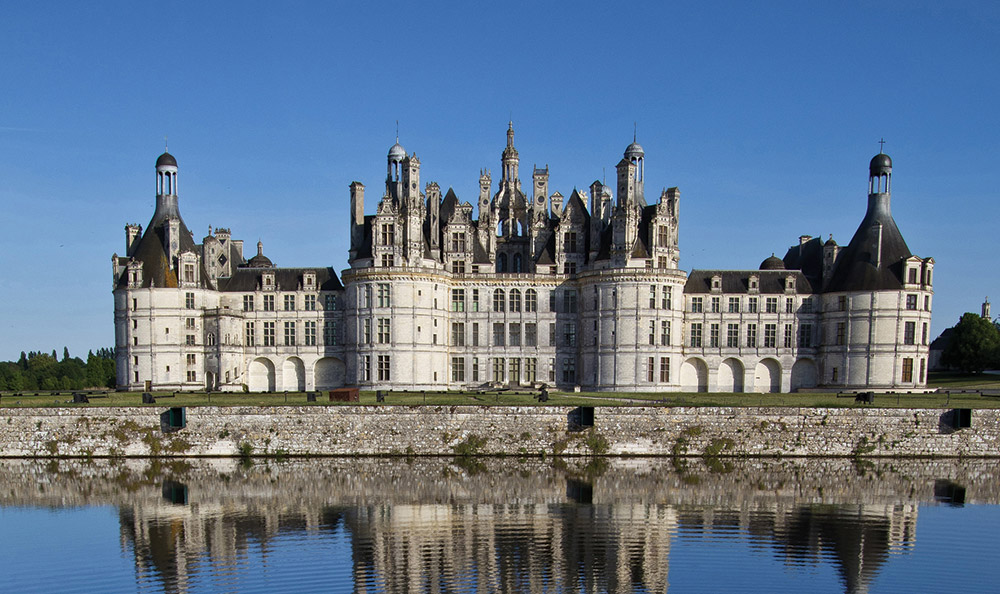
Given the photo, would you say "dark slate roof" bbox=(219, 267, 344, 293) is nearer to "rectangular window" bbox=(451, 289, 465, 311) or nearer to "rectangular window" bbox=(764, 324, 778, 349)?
"rectangular window" bbox=(451, 289, 465, 311)

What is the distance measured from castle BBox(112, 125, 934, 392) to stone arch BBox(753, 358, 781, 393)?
0.12 metres

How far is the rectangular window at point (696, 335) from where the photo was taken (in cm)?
6381

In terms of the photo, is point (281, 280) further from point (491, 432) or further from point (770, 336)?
point (770, 336)

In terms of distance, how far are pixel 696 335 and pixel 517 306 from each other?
14869mm

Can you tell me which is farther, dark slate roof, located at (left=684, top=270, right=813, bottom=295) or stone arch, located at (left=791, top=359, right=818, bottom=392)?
dark slate roof, located at (left=684, top=270, right=813, bottom=295)

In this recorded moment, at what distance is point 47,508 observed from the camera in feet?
99.2

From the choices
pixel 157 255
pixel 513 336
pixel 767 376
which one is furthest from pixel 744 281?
pixel 157 255

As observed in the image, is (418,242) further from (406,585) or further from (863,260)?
(406,585)

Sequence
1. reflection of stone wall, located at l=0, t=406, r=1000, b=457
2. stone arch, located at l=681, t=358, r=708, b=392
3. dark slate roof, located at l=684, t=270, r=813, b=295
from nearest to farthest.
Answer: reflection of stone wall, located at l=0, t=406, r=1000, b=457 < dark slate roof, located at l=684, t=270, r=813, b=295 < stone arch, located at l=681, t=358, r=708, b=392

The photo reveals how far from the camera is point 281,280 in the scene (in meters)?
64.3

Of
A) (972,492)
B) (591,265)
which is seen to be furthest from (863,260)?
(972,492)

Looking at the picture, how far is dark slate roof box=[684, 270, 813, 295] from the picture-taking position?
6381 centimetres

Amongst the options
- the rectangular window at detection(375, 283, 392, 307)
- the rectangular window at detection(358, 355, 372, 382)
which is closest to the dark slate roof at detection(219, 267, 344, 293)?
the rectangular window at detection(375, 283, 392, 307)

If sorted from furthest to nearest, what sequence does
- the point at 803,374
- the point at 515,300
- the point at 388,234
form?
1. the point at 803,374
2. the point at 515,300
3. the point at 388,234
